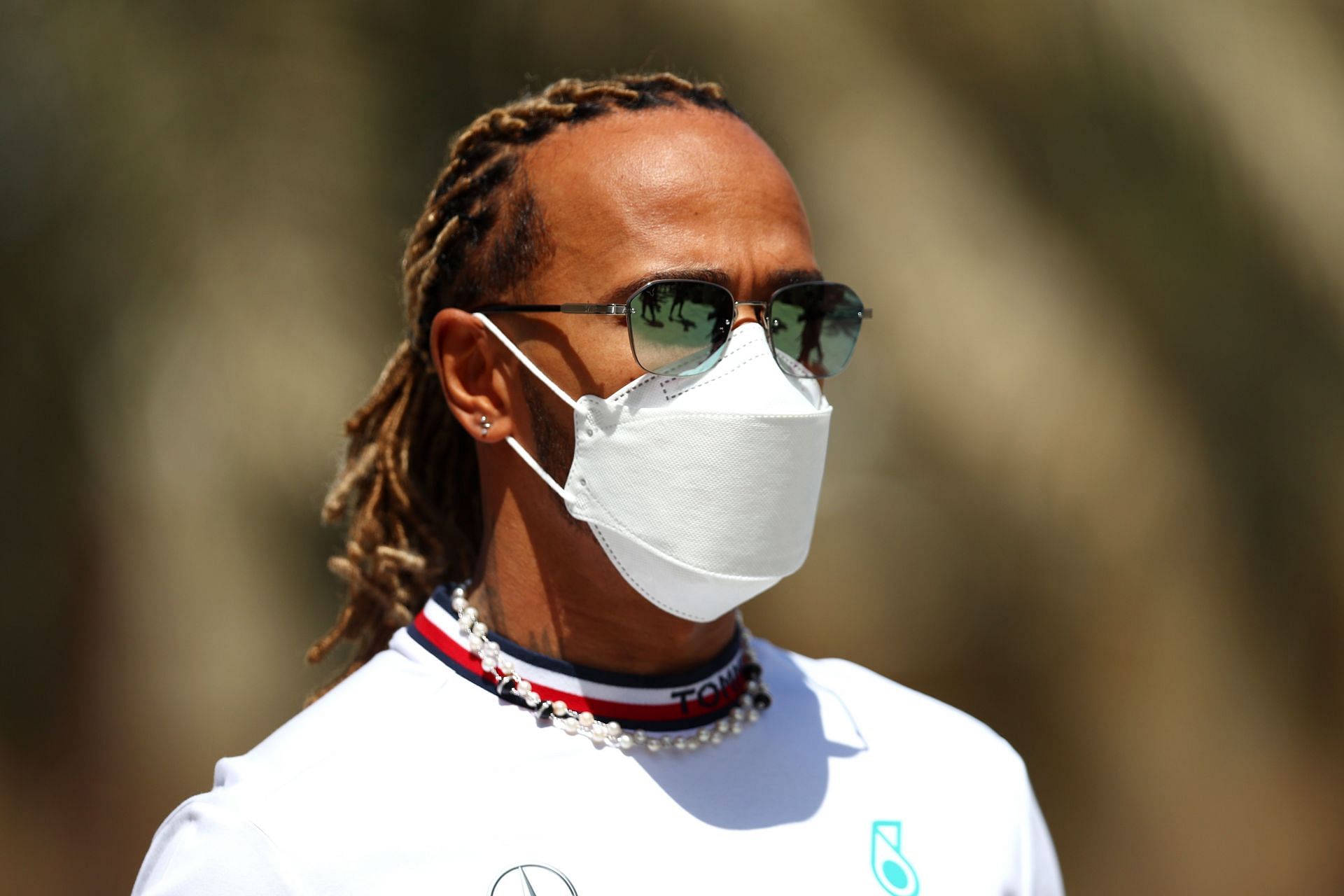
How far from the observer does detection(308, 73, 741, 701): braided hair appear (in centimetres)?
216

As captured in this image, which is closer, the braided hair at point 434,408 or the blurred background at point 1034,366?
the braided hair at point 434,408

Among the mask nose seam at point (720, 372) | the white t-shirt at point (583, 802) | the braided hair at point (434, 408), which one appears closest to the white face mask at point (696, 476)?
the mask nose seam at point (720, 372)

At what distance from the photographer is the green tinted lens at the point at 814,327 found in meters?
2.02

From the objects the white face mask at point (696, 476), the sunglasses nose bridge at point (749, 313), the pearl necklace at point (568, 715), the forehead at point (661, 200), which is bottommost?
the pearl necklace at point (568, 715)

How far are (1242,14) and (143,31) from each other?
4209 mm

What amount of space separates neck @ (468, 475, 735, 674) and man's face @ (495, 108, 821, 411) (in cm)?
24

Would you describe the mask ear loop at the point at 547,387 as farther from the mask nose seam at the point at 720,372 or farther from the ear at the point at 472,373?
the mask nose seam at the point at 720,372

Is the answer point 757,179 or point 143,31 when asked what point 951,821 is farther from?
point 143,31

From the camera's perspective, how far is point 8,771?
415 cm

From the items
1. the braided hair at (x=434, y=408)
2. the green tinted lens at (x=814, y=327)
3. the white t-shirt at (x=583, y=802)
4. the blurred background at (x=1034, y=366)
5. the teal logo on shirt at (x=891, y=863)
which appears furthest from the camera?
the blurred background at (x=1034, y=366)

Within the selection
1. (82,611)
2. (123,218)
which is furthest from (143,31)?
(82,611)

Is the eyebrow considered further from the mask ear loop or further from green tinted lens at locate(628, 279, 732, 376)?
the mask ear loop

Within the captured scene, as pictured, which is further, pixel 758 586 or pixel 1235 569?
pixel 1235 569

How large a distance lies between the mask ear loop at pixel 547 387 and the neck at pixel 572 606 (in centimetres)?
5
